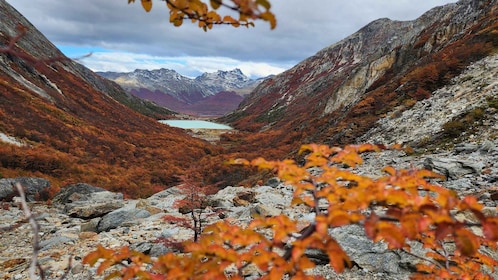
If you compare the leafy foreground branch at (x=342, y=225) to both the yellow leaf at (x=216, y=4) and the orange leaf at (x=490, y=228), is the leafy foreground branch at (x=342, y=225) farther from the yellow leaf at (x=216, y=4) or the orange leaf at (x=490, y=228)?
the yellow leaf at (x=216, y=4)

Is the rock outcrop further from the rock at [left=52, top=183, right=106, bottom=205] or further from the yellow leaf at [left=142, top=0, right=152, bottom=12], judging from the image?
the yellow leaf at [left=142, top=0, right=152, bottom=12]

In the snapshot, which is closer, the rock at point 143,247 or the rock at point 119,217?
the rock at point 143,247

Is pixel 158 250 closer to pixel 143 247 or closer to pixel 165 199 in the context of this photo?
pixel 143 247

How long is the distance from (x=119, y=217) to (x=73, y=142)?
1813 centimetres

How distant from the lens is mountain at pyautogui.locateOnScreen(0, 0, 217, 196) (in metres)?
18.6

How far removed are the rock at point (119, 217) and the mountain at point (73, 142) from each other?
3.35 metres

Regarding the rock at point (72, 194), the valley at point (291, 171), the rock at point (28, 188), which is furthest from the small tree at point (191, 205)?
the rock at point (28, 188)

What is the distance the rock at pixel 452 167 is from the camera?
801 cm

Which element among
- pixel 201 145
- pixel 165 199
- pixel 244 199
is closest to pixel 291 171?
pixel 244 199

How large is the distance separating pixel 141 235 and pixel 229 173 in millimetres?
14499

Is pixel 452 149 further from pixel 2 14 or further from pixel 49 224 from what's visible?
pixel 2 14

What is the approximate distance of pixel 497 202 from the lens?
6.11 m

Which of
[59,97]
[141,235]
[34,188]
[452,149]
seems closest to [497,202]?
[452,149]

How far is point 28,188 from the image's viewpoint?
1451 centimetres
